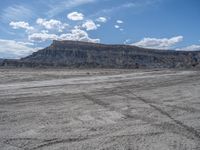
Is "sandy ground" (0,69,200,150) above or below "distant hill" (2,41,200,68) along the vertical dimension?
below

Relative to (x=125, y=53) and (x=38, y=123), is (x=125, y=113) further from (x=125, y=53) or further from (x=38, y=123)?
(x=125, y=53)

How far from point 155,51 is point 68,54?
4310cm

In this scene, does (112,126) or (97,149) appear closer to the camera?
(97,149)

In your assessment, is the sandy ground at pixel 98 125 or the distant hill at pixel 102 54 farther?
the distant hill at pixel 102 54

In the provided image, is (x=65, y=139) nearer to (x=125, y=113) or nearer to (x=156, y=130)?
(x=156, y=130)

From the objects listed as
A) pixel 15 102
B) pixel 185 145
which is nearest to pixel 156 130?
pixel 185 145

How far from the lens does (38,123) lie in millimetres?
7258

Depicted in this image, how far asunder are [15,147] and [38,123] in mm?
1742

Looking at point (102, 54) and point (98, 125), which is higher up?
point (102, 54)

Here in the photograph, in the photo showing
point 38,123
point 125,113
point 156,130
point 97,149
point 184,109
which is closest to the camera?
point 97,149

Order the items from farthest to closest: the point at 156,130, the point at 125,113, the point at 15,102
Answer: the point at 15,102
the point at 125,113
the point at 156,130

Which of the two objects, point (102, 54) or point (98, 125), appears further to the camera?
point (102, 54)

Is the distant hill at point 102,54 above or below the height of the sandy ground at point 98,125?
above

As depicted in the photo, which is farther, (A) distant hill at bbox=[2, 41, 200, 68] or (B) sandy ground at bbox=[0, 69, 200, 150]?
(A) distant hill at bbox=[2, 41, 200, 68]
